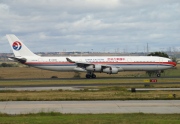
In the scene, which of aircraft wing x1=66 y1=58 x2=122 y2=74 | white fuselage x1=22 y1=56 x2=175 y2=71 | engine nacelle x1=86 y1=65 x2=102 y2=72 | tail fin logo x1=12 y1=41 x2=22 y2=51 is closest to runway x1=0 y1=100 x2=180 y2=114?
aircraft wing x1=66 y1=58 x2=122 y2=74

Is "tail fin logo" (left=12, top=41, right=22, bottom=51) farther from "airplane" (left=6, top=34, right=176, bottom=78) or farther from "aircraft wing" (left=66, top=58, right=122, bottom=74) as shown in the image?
"aircraft wing" (left=66, top=58, right=122, bottom=74)

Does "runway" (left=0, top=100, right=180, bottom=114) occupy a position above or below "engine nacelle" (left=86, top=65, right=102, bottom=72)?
below

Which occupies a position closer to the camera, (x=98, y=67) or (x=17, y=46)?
(x=98, y=67)

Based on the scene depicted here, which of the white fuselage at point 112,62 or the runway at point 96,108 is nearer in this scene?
the runway at point 96,108

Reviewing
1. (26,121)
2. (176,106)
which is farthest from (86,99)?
(26,121)

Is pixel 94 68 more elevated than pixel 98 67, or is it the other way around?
pixel 98 67

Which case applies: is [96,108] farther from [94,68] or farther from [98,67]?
[94,68]

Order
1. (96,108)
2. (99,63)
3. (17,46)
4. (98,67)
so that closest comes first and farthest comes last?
(96,108)
(98,67)
(99,63)
(17,46)

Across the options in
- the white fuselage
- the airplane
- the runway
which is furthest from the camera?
the white fuselage

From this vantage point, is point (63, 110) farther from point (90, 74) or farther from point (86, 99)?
point (90, 74)

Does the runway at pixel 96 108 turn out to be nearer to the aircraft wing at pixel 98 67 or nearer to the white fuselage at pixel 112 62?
the aircraft wing at pixel 98 67

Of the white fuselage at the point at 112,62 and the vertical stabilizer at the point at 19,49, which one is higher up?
the vertical stabilizer at the point at 19,49

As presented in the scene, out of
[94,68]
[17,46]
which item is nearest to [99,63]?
[94,68]

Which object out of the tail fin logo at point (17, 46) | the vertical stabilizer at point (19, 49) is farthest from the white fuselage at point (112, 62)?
the tail fin logo at point (17, 46)
